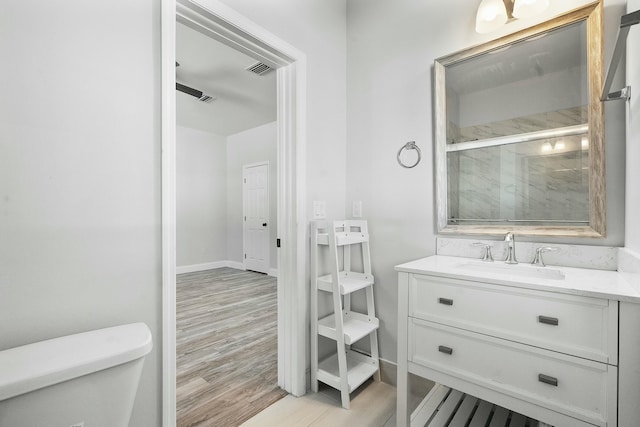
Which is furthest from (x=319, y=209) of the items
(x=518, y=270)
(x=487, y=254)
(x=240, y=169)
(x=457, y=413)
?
(x=240, y=169)

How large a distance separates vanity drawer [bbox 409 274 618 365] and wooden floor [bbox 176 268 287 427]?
112 cm

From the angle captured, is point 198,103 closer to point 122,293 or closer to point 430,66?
point 430,66

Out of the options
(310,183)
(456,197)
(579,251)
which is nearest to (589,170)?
(579,251)

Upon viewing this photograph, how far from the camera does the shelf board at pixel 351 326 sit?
1660 mm

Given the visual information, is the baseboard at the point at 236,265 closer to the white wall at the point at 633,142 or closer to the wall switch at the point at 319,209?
the wall switch at the point at 319,209

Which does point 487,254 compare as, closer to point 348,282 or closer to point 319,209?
point 348,282

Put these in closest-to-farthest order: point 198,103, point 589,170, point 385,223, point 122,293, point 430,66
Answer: point 122,293 → point 589,170 → point 430,66 → point 385,223 → point 198,103

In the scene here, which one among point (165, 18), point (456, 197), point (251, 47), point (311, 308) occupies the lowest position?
point (311, 308)

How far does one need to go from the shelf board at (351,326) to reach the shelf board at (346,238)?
0.50 meters

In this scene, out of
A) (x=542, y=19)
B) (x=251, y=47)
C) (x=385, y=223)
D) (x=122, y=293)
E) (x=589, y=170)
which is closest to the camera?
(x=122, y=293)

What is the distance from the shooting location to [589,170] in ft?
4.18

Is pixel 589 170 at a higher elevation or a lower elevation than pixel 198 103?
lower

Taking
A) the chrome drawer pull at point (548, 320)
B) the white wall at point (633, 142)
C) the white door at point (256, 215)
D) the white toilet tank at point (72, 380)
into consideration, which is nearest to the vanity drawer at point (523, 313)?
the chrome drawer pull at point (548, 320)

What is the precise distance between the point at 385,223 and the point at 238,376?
1.41 m
